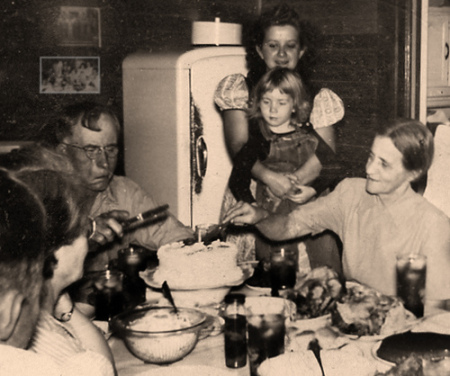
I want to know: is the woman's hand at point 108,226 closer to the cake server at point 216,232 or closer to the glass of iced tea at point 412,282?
the cake server at point 216,232

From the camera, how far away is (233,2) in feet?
6.19

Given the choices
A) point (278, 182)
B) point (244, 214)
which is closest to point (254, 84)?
point (278, 182)

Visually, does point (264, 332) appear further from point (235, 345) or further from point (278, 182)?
point (278, 182)

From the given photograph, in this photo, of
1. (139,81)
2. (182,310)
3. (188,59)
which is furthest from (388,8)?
(182,310)

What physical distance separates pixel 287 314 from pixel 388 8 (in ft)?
3.17

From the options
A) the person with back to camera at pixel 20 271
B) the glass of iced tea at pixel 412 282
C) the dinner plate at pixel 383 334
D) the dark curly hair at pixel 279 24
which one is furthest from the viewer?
the dark curly hair at pixel 279 24

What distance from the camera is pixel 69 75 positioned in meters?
1.87

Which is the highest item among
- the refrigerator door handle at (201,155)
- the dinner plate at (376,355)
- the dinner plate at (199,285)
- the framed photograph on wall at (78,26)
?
the framed photograph on wall at (78,26)

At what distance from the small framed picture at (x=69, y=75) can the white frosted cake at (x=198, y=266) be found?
0.59 meters

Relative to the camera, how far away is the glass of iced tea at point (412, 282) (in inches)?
58.1

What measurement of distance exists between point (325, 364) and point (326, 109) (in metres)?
0.91

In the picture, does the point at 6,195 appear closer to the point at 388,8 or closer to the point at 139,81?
the point at 139,81

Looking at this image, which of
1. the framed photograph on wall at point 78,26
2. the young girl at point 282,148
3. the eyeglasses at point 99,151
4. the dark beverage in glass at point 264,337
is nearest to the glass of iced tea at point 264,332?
the dark beverage in glass at point 264,337

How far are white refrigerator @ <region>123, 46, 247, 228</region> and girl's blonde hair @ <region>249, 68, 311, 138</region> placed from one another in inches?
3.1
